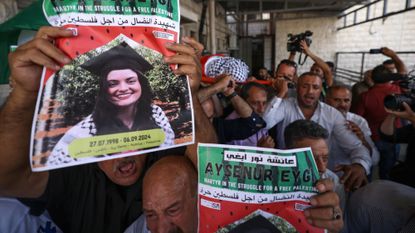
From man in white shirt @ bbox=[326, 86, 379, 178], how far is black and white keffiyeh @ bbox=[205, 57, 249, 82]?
2.65 ft

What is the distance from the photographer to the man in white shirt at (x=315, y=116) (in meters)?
1.77

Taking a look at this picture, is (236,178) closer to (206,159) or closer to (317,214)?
(206,159)

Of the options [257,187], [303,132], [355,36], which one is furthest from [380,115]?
[355,36]

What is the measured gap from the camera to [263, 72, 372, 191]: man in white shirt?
5.82ft

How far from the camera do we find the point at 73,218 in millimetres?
1071

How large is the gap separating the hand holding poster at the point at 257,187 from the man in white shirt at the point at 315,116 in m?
1.07

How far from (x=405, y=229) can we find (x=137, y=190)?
912mm

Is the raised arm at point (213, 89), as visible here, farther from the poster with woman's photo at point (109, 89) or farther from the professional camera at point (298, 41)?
A: the professional camera at point (298, 41)

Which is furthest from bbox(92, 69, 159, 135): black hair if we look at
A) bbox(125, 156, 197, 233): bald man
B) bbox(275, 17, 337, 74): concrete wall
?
bbox(275, 17, 337, 74): concrete wall

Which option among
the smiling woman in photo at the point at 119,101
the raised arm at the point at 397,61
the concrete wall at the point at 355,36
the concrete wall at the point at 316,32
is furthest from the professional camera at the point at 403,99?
the concrete wall at the point at 316,32

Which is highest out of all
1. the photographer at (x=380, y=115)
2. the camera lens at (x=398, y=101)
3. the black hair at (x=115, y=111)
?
the black hair at (x=115, y=111)

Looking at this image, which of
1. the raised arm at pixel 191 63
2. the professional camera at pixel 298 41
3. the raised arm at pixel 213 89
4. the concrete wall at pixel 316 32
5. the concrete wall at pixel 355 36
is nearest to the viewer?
the raised arm at pixel 191 63

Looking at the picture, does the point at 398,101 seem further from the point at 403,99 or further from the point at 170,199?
the point at 170,199

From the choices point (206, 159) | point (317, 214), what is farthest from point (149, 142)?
point (317, 214)
